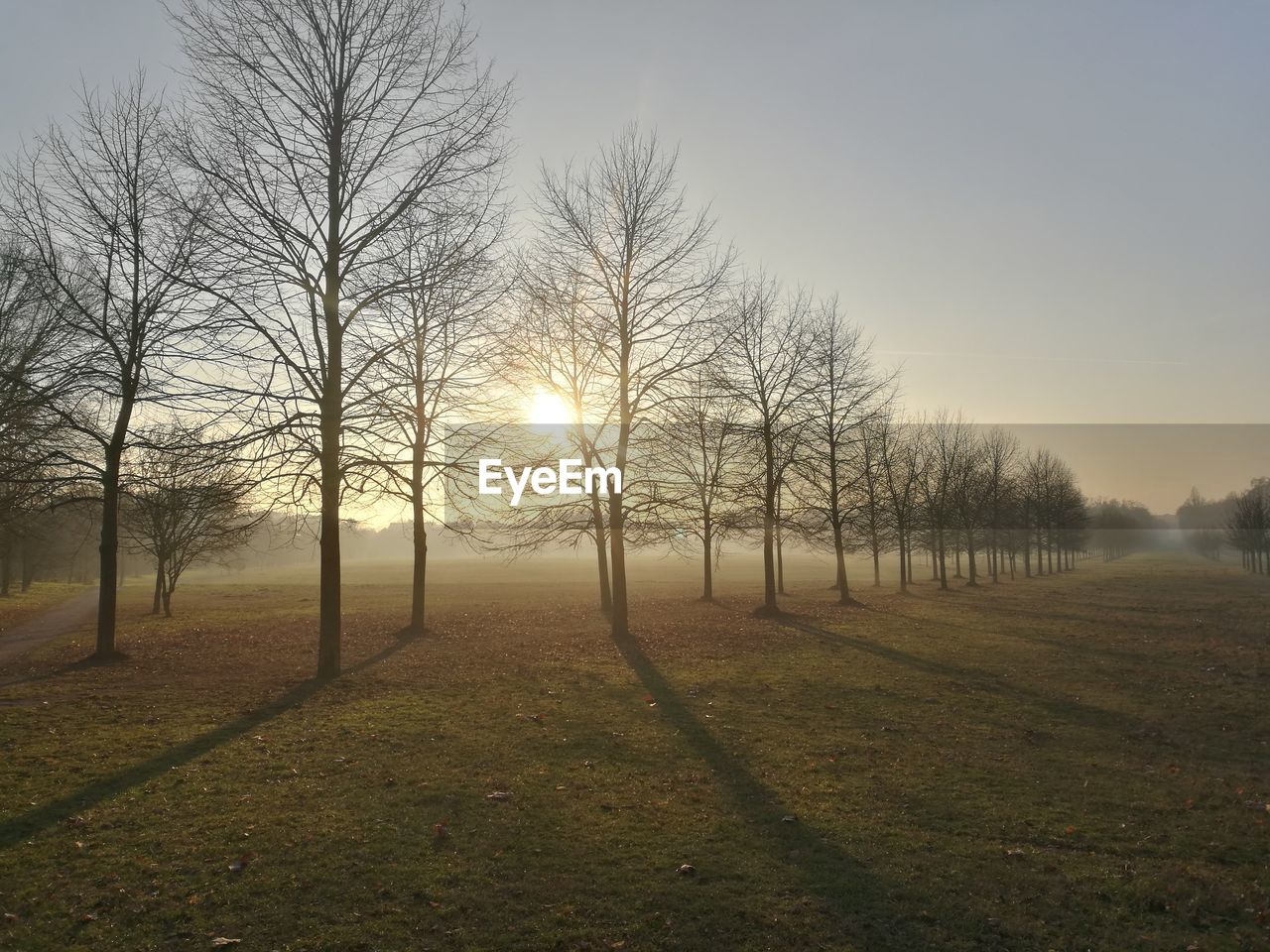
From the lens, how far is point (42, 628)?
24562mm

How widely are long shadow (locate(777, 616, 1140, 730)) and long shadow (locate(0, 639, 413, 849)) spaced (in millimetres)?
12471

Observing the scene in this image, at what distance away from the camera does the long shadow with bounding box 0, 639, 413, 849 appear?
689cm

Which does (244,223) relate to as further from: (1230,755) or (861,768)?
(1230,755)

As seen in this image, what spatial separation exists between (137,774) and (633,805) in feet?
18.4

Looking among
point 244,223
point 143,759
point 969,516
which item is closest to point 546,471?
point 244,223

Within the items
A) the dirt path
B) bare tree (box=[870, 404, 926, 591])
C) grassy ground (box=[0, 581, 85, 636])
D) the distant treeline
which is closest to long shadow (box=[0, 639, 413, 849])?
the dirt path

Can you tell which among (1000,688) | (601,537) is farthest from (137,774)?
(601,537)

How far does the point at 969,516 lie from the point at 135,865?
51596mm

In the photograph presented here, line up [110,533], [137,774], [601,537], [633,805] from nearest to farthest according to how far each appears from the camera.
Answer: [633,805]
[137,774]
[110,533]
[601,537]

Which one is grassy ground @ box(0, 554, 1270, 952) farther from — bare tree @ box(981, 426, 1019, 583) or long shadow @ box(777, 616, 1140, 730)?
bare tree @ box(981, 426, 1019, 583)

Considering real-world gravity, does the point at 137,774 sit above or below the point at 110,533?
below

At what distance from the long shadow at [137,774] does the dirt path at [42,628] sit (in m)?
9.16

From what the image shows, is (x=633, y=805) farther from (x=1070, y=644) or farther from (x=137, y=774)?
(x=1070, y=644)

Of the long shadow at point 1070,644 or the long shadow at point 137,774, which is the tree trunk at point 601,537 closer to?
the long shadow at point 137,774
